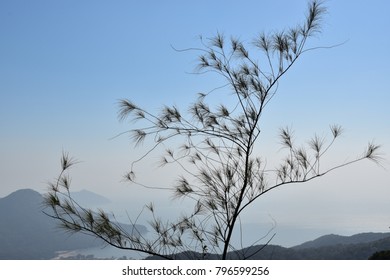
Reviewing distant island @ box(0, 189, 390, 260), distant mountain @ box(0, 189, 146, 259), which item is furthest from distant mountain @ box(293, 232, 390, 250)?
distant mountain @ box(0, 189, 146, 259)

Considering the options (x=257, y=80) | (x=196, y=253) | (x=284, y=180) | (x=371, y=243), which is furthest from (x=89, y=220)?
(x=371, y=243)

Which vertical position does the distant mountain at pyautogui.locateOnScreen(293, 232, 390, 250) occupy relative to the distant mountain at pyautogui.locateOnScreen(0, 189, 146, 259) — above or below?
below

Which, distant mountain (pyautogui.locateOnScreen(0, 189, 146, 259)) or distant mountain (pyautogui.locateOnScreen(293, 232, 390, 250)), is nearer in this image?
distant mountain (pyautogui.locateOnScreen(293, 232, 390, 250))

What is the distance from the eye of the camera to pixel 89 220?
1.68m

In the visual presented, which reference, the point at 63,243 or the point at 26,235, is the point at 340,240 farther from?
the point at 26,235

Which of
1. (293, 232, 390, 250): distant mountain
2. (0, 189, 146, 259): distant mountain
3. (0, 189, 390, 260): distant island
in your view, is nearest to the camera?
(0, 189, 390, 260): distant island

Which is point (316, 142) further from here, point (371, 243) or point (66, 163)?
point (371, 243)

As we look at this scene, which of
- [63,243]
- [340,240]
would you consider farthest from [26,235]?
[340,240]

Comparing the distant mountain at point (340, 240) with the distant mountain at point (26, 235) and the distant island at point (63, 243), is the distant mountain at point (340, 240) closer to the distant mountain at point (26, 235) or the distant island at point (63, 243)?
the distant island at point (63, 243)

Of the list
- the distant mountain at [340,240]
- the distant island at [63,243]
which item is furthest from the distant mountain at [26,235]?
the distant mountain at [340,240]

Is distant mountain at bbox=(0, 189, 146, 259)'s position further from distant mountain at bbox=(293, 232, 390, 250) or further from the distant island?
distant mountain at bbox=(293, 232, 390, 250)

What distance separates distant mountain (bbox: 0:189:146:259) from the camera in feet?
106
